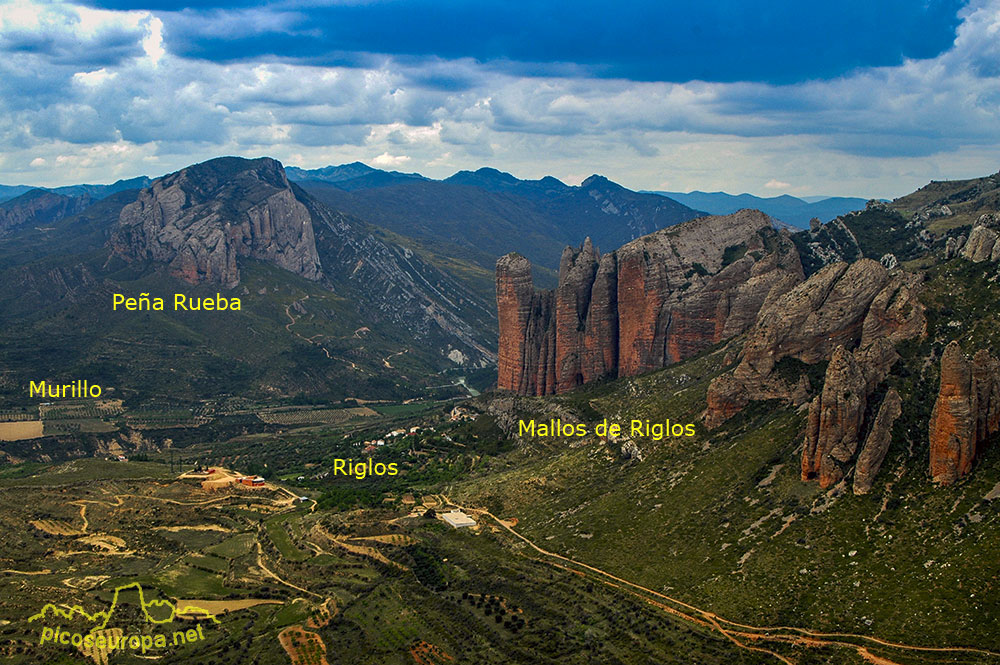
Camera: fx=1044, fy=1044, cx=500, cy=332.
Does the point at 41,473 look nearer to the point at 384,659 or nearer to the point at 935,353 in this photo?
the point at 384,659

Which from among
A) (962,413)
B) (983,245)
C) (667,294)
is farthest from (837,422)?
(667,294)

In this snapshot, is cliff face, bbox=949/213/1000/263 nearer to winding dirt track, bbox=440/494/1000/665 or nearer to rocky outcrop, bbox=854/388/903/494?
rocky outcrop, bbox=854/388/903/494

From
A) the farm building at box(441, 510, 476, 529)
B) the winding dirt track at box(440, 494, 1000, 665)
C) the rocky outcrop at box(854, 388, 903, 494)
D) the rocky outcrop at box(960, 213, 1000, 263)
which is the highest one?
the rocky outcrop at box(960, 213, 1000, 263)

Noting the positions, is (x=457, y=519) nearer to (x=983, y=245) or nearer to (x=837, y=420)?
(x=837, y=420)

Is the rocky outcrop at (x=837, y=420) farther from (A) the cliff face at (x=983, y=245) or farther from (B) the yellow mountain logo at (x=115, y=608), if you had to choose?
(B) the yellow mountain logo at (x=115, y=608)

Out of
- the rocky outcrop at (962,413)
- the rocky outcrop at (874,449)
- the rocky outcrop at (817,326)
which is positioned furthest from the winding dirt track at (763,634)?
the rocky outcrop at (817,326)

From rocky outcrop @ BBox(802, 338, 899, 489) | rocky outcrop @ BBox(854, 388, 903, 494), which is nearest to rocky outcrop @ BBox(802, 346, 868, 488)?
rocky outcrop @ BBox(802, 338, 899, 489)

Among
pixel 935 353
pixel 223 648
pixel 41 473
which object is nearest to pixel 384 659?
pixel 223 648
